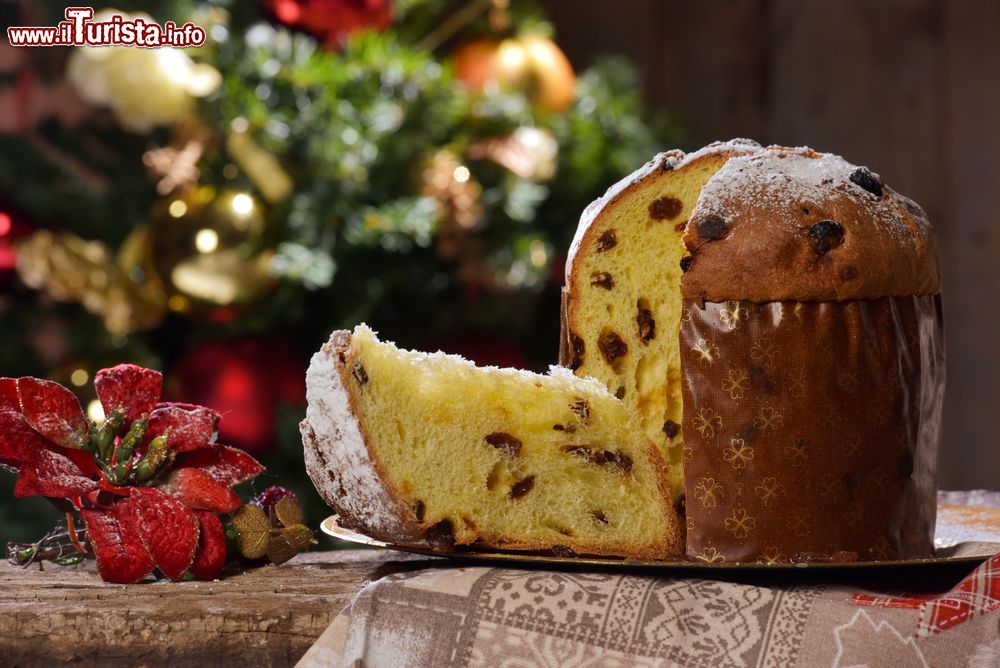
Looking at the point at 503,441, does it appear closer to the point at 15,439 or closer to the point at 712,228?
the point at 712,228

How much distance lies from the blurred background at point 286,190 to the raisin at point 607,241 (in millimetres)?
749

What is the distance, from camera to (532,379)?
1.17 m

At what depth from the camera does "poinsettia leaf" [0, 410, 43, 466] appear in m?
1.15

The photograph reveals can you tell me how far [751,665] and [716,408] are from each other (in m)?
0.25

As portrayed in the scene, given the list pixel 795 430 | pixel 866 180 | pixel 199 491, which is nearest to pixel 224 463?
pixel 199 491

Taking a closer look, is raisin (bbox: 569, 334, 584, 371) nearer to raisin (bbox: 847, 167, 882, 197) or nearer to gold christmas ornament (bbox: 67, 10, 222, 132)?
raisin (bbox: 847, 167, 882, 197)

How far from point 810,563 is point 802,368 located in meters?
0.18

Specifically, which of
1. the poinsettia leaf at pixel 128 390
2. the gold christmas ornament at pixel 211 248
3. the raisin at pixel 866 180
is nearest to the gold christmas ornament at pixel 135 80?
the gold christmas ornament at pixel 211 248

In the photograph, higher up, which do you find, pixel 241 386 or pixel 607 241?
pixel 607 241

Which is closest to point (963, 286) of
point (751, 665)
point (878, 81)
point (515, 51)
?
point (878, 81)

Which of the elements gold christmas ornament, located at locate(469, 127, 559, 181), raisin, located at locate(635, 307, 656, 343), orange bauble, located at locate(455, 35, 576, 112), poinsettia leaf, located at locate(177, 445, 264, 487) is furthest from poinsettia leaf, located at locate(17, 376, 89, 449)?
orange bauble, located at locate(455, 35, 576, 112)

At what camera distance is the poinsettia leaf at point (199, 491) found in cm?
117

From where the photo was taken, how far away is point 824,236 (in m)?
1.11

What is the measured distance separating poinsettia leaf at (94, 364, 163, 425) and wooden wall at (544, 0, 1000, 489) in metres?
1.66
